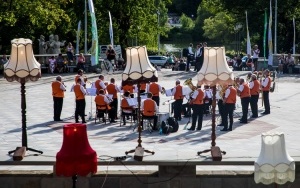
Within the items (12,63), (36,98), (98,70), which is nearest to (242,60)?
(98,70)

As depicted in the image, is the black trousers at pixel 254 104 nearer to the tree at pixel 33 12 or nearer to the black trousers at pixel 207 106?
the black trousers at pixel 207 106

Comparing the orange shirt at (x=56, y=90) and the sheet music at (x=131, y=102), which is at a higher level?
the orange shirt at (x=56, y=90)

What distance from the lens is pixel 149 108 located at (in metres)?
22.8

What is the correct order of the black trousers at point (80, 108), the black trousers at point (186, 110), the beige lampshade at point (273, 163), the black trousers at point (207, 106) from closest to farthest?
the beige lampshade at point (273, 163)
the black trousers at point (80, 108)
the black trousers at point (207, 106)
the black trousers at point (186, 110)

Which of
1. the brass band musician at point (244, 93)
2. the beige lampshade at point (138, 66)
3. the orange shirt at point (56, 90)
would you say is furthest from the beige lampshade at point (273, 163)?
the orange shirt at point (56, 90)

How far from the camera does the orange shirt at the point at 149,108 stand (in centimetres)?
2272

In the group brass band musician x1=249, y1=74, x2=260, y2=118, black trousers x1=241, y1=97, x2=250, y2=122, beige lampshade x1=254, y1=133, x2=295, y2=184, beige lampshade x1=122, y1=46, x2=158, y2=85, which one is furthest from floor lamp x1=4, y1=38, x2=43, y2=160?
brass band musician x1=249, y1=74, x2=260, y2=118

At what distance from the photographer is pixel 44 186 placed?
46.7ft

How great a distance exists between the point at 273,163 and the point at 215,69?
490 centimetres

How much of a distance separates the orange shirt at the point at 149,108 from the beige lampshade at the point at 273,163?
12.1 meters

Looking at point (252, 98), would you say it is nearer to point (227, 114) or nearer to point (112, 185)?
point (227, 114)

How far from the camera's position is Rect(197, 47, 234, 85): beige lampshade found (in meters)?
15.2

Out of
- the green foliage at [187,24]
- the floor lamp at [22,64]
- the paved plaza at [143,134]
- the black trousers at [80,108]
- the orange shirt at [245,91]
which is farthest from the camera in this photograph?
the green foliage at [187,24]

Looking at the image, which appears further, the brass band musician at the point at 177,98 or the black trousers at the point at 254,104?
the black trousers at the point at 254,104
